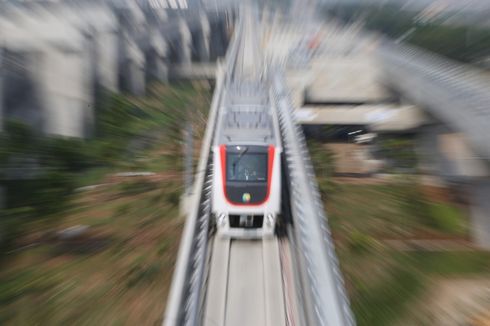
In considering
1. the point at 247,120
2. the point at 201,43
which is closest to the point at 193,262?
the point at 247,120

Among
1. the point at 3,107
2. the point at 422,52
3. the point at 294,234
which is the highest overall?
the point at 422,52

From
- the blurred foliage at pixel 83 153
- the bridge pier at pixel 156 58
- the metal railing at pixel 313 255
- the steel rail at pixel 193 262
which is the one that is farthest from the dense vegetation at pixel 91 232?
the bridge pier at pixel 156 58

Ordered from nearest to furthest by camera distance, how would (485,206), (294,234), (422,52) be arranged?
(294,234)
(485,206)
(422,52)

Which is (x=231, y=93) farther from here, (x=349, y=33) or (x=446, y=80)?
(x=349, y=33)

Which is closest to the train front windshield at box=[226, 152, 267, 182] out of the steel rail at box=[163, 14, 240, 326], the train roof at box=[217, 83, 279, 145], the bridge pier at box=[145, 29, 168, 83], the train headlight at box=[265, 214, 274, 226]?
the train roof at box=[217, 83, 279, 145]

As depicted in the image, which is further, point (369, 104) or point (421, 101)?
point (369, 104)

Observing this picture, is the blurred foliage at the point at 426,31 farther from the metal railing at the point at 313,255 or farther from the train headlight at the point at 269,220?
the train headlight at the point at 269,220

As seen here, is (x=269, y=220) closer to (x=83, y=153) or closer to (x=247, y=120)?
(x=247, y=120)

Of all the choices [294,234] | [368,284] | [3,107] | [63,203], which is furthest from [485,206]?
[3,107]
